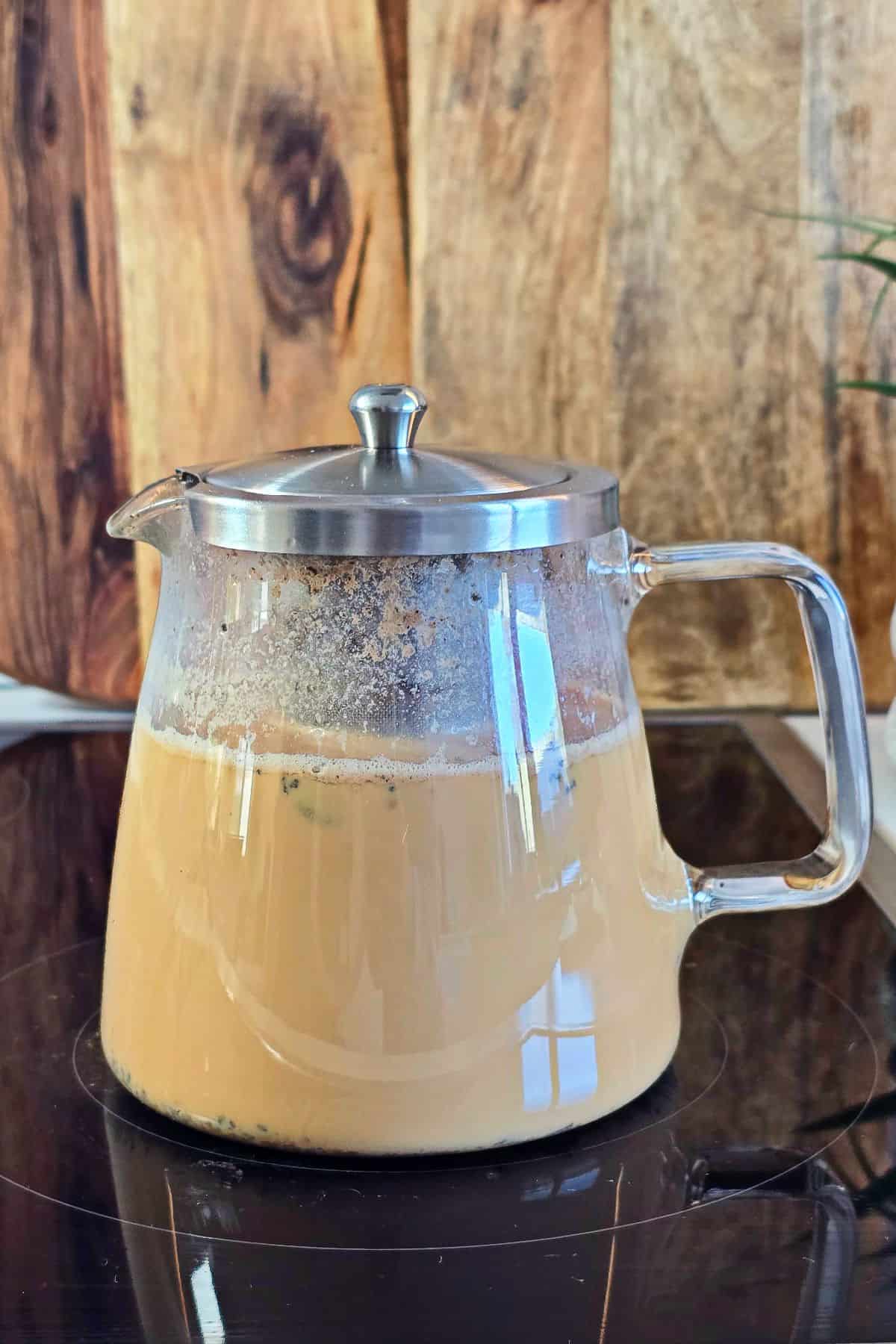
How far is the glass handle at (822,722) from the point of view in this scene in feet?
1.59

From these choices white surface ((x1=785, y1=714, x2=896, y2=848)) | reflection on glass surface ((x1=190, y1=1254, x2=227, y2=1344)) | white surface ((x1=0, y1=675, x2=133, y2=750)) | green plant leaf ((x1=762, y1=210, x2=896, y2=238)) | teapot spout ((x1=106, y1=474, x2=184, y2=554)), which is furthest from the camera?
white surface ((x1=0, y1=675, x2=133, y2=750))

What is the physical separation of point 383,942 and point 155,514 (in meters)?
0.17

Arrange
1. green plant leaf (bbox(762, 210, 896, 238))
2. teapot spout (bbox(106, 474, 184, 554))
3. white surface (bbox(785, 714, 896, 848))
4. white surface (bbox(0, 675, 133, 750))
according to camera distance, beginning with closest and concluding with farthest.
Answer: teapot spout (bbox(106, 474, 184, 554))
white surface (bbox(785, 714, 896, 848))
green plant leaf (bbox(762, 210, 896, 238))
white surface (bbox(0, 675, 133, 750))

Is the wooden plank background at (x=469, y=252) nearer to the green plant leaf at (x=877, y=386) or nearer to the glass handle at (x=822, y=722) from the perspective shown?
the green plant leaf at (x=877, y=386)

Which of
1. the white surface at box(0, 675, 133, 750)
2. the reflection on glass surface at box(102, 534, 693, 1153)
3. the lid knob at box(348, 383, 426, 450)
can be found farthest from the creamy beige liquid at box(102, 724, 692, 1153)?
the white surface at box(0, 675, 133, 750)

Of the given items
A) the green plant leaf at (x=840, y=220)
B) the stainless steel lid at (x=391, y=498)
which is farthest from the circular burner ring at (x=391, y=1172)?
the green plant leaf at (x=840, y=220)

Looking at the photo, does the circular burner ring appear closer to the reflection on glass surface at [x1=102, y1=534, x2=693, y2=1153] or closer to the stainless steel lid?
the reflection on glass surface at [x1=102, y1=534, x2=693, y2=1153]

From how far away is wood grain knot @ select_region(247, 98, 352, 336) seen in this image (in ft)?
3.07

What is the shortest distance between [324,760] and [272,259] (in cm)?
62

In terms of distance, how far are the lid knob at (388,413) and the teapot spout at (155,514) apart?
7 cm

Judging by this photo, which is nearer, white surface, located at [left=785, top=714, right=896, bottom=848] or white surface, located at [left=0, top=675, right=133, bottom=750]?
white surface, located at [left=785, top=714, right=896, bottom=848]

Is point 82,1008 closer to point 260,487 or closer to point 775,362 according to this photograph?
point 260,487

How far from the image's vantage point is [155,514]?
1.57 ft

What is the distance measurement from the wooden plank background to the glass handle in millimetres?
495
